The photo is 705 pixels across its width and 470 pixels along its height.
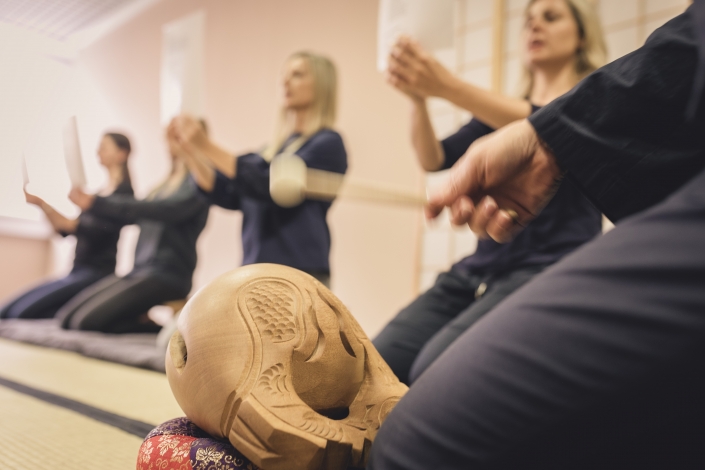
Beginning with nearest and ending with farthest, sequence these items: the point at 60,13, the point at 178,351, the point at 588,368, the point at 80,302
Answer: the point at 588,368
the point at 178,351
the point at 80,302
the point at 60,13

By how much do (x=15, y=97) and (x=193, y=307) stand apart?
662mm

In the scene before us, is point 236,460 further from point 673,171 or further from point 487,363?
point 673,171

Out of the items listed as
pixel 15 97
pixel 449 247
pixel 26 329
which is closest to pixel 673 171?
pixel 15 97

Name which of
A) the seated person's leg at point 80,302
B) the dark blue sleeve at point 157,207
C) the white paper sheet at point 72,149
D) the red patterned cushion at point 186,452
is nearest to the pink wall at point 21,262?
the seated person's leg at point 80,302

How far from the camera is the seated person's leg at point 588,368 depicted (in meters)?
0.36

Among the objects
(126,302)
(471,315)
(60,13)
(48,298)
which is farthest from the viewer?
(60,13)

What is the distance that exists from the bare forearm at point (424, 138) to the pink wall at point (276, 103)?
1034mm

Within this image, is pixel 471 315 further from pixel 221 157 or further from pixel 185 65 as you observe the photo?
pixel 185 65

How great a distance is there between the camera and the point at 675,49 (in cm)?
47

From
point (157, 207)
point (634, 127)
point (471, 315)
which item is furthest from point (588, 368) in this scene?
point (157, 207)

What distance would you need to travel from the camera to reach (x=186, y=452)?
582 mm

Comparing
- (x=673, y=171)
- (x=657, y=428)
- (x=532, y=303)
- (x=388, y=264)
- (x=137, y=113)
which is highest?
(x=137, y=113)

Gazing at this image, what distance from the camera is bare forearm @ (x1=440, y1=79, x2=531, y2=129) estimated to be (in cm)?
113

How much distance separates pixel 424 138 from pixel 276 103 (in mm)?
2088
